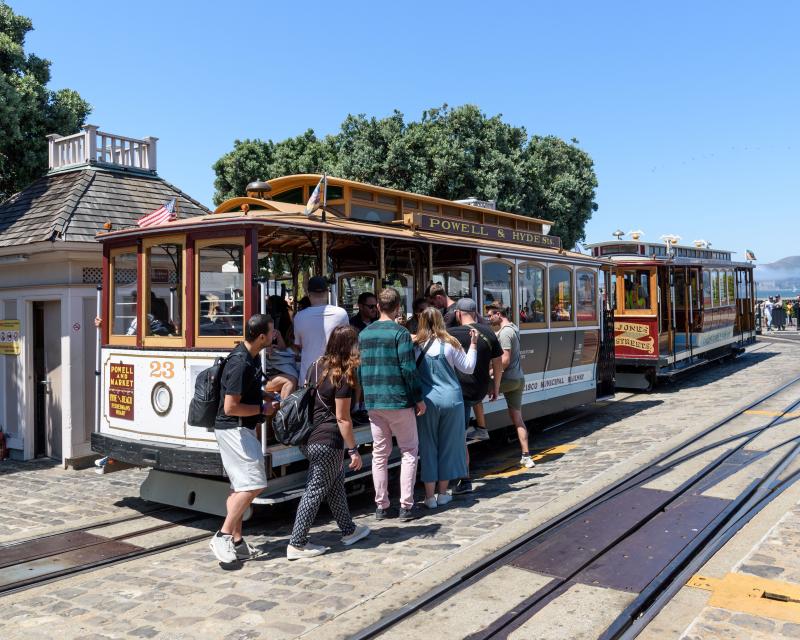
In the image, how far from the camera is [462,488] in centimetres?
A: 757

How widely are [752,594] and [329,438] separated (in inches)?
122

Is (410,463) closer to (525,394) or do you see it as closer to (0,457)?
(525,394)

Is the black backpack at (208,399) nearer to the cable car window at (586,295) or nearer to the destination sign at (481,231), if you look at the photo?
the destination sign at (481,231)

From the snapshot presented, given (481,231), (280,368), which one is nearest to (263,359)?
(280,368)

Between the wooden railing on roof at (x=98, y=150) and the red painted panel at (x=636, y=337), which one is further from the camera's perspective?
the red painted panel at (x=636, y=337)

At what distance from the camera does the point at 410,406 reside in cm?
620

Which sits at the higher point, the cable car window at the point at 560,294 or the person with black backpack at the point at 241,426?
the cable car window at the point at 560,294

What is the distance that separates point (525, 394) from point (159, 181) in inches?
295

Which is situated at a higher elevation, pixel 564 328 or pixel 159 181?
pixel 159 181

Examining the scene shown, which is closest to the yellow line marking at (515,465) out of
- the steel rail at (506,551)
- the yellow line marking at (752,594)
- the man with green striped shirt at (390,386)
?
the steel rail at (506,551)

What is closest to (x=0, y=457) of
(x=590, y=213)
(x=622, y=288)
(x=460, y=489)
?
(x=460, y=489)

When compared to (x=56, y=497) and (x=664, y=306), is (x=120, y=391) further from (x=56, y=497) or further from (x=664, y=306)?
(x=664, y=306)

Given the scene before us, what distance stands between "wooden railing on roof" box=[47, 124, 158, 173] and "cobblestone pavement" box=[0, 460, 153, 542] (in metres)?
5.15

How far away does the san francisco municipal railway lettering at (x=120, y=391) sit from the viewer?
703 centimetres
